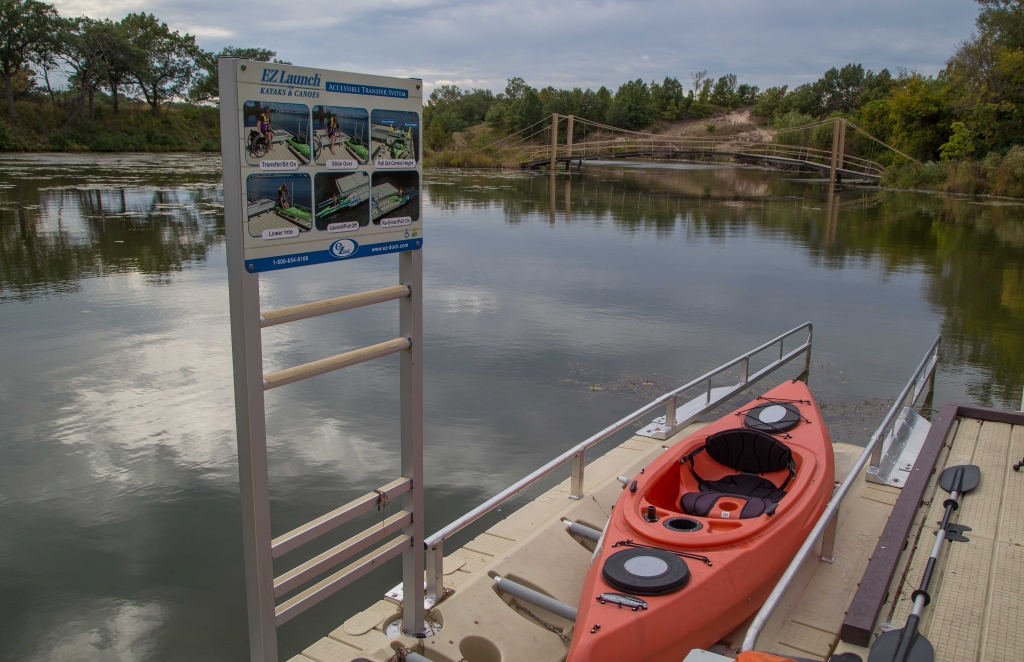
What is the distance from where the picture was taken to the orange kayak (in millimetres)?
4043

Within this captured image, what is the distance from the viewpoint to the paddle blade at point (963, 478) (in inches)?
218

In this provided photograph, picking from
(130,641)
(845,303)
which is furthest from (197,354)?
(845,303)

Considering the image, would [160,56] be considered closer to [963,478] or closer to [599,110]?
[599,110]

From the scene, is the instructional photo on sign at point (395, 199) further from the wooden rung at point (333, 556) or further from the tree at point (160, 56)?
the tree at point (160, 56)

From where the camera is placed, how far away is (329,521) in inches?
138

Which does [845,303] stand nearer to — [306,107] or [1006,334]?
[1006,334]

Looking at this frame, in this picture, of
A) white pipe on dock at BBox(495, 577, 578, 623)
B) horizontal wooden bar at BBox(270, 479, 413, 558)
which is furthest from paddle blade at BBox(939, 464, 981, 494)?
horizontal wooden bar at BBox(270, 479, 413, 558)

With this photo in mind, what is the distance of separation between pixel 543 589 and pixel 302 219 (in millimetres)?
2860

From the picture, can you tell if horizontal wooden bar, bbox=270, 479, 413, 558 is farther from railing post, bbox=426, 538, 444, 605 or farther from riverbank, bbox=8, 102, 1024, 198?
riverbank, bbox=8, 102, 1024, 198

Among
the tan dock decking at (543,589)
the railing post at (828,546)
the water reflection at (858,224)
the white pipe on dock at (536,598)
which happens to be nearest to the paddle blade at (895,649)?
the tan dock decking at (543,589)

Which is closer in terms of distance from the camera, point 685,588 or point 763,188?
point 685,588

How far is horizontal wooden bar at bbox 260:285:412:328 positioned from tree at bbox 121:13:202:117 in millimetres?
60504

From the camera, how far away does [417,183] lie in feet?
12.2

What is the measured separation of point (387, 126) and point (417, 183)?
1.14 ft
